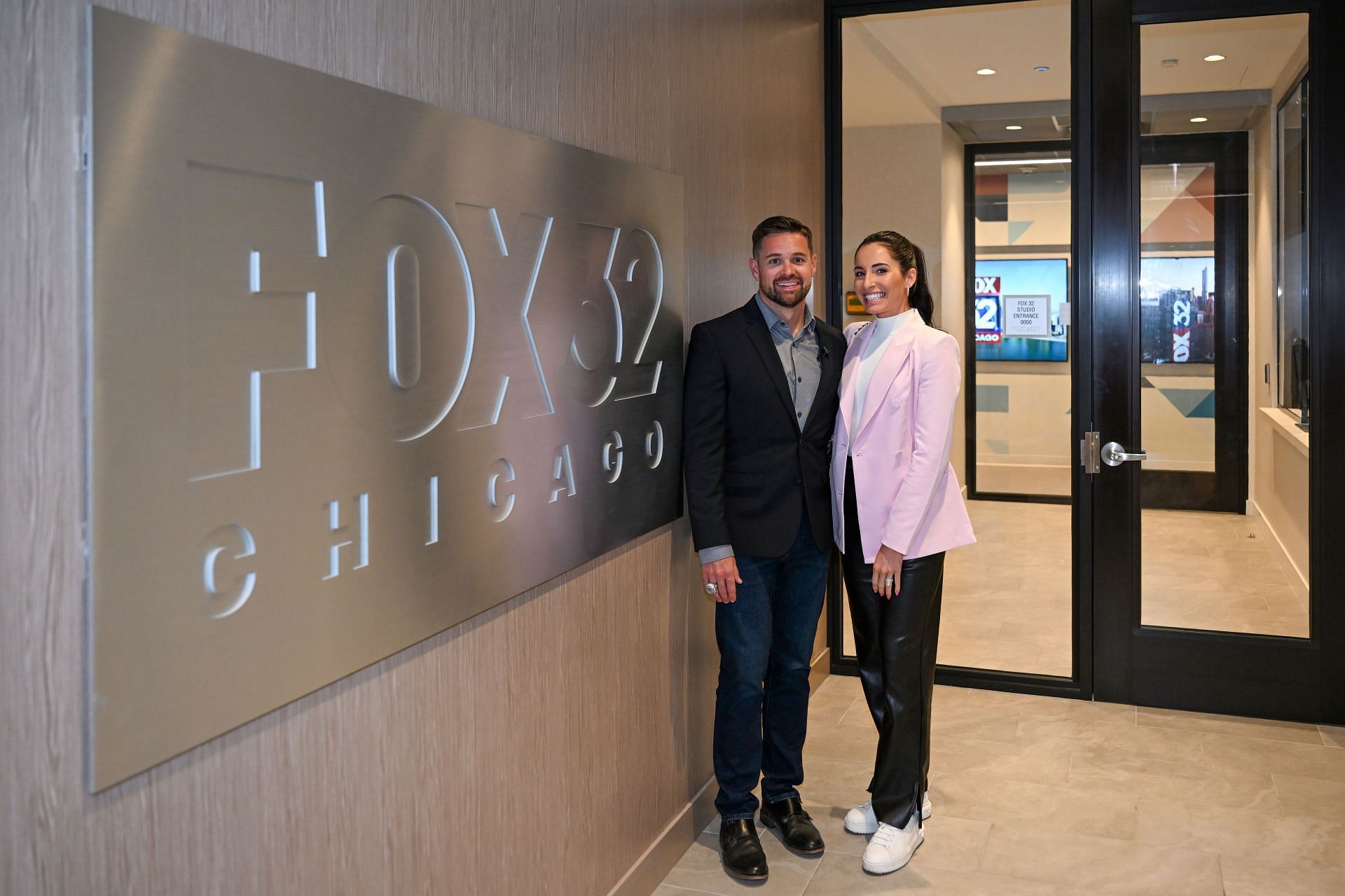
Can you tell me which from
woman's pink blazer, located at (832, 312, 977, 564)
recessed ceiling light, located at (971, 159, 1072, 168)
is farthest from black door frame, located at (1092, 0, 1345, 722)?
woman's pink blazer, located at (832, 312, 977, 564)

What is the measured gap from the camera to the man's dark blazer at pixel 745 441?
8.70 ft

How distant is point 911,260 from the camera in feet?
9.18

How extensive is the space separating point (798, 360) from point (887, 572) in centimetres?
57

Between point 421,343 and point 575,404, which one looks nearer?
point 421,343

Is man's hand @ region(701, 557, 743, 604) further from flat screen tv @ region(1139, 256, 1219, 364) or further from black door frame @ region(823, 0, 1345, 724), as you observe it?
flat screen tv @ region(1139, 256, 1219, 364)

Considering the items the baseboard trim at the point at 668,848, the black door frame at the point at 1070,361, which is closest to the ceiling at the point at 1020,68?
the black door frame at the point at 1070,361

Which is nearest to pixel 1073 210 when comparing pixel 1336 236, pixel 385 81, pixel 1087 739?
pixel 1336 236

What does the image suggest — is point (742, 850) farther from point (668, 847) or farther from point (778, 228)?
point (778, 228)

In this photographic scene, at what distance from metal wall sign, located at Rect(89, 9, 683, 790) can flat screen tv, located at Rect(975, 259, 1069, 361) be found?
2331 millimetres

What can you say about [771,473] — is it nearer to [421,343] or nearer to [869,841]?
[869,841]

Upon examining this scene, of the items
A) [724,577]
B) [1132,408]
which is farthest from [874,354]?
[1132,408]

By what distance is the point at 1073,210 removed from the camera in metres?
3.95

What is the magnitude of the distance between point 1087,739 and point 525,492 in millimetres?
2447

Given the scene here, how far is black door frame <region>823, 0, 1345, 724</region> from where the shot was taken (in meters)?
3.69
